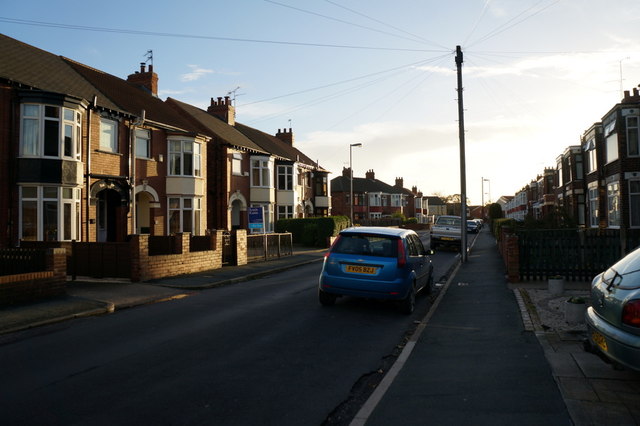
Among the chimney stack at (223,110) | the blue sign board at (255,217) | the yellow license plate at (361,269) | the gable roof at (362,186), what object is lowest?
the yellow license plate at (361,269)

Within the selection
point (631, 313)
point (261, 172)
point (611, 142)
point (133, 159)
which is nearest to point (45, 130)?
point (133, 159)

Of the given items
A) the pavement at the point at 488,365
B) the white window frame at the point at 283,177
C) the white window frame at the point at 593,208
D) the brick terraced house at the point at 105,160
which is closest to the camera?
the pavement at the point at 488,365

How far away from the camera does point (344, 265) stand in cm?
895

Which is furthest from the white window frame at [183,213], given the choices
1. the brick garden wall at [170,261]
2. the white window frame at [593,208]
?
the white window frame at [593,208]

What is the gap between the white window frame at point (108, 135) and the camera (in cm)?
1986

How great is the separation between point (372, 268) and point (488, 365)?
11.0ft

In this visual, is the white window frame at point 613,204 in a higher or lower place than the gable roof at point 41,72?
lower

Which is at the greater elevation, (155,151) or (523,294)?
(155,151)

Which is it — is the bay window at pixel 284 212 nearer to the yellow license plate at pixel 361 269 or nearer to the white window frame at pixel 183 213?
the white window frame at pixel 183 213

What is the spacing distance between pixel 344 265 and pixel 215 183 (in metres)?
22.1

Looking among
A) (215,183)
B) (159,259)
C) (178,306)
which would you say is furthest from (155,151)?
(178,306)

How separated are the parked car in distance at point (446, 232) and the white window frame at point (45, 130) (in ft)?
62.1

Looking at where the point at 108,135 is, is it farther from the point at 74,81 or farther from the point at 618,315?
the point at 618,315

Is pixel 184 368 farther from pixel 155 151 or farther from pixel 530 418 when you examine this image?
pixel 155 151
